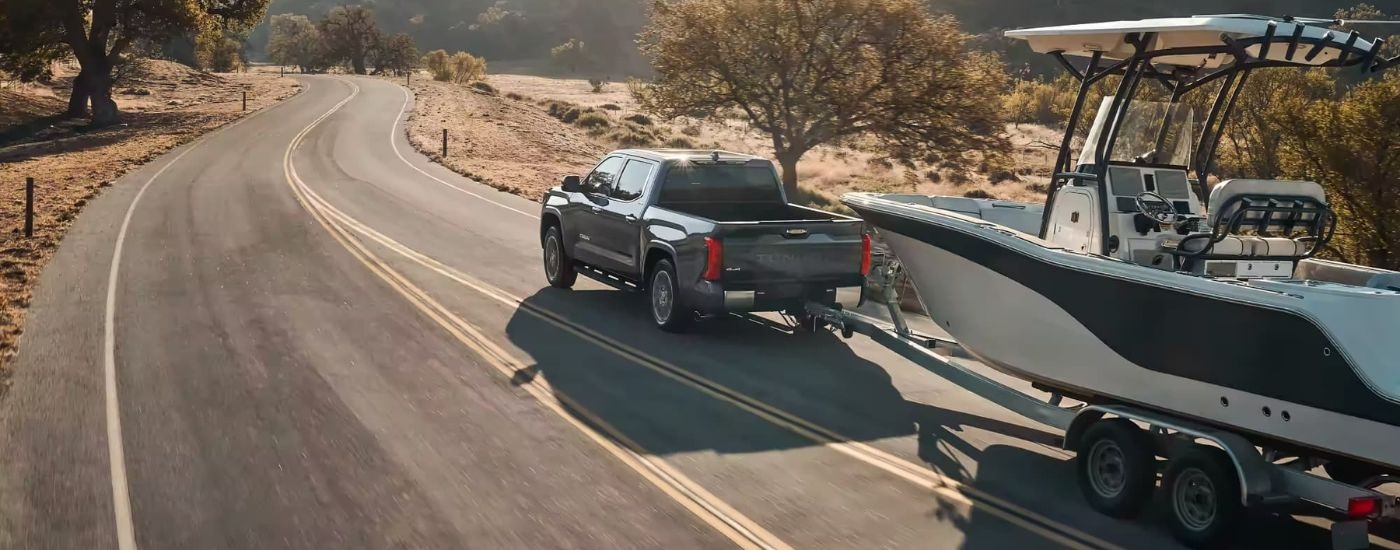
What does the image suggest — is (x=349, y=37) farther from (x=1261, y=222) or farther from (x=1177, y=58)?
(x=1261, y=222)

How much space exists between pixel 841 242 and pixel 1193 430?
547cm

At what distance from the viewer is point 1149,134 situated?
874 cm

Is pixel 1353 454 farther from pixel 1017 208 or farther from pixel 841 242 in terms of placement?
pixel 841 242

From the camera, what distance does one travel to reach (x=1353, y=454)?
20.2 feet

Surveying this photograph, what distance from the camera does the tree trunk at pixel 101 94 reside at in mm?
51219

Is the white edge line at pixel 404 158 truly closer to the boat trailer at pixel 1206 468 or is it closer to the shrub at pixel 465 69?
the boat trailer at pixel 1206 468

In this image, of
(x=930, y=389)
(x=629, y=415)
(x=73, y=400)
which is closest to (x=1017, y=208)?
(x=930, y=389)

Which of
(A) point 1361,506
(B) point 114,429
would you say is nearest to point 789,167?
(B) point 114,429

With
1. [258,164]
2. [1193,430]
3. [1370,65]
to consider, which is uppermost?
[1370,65]

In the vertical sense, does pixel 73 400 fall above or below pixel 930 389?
below

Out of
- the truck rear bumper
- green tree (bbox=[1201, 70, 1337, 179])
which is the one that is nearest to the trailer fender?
the truck rear bumper

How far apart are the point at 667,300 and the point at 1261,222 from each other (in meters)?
6.16

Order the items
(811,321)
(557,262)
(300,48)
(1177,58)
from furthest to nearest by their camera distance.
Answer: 1. (300,48)
2. (557,262)
3. (811,321)
4. (1177,58)

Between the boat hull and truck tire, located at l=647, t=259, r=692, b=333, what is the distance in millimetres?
3446
